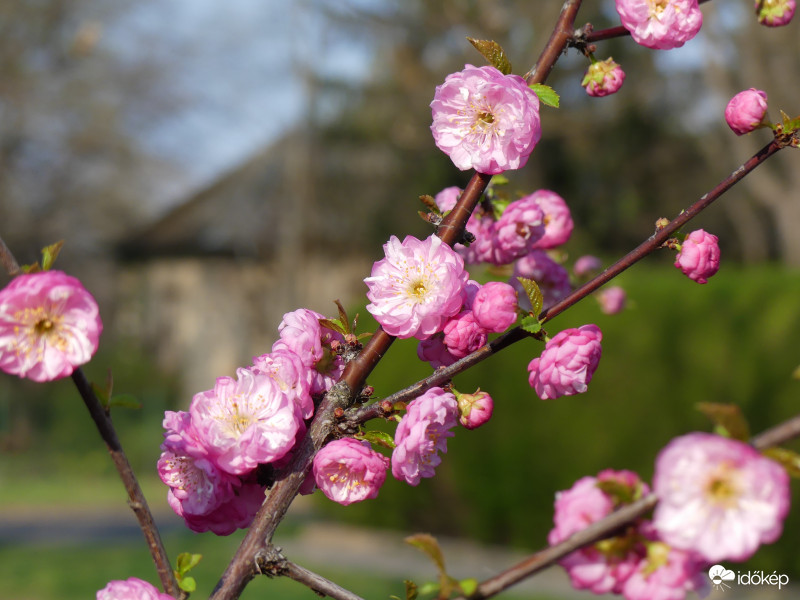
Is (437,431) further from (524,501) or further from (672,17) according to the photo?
(524,501)

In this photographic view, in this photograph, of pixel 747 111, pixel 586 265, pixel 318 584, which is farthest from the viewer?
pixel 586 265

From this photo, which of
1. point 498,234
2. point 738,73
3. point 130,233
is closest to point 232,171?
point 130,233

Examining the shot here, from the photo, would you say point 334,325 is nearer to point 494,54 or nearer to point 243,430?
point 243,430

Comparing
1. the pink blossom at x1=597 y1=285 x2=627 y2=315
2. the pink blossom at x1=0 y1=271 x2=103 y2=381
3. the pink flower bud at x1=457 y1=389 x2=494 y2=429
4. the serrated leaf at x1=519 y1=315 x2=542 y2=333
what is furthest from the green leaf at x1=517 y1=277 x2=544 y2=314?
the pink blossom at x1=597 y1=285 x2=627 y2=315

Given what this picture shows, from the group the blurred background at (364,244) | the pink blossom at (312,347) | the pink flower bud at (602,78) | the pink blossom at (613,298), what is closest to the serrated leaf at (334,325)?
the pink blossom at (312,347)

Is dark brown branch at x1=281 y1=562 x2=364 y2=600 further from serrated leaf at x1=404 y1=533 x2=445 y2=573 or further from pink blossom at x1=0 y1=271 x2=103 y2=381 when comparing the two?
pink blossom at x1=0 y1=271 x2=103 y2=381

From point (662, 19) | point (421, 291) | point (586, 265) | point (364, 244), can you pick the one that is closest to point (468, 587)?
point (421, 291)

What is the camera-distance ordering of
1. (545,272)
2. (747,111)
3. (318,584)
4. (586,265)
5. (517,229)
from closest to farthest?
(318,584) → (747,111) → (517,229) → (545,272) → (586,265)

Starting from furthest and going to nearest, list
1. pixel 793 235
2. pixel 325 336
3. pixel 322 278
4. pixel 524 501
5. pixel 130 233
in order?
pixel 130 233 → pixel 322 278 → pixel 793 235 → pixel 524 501 → pixel 325 336
